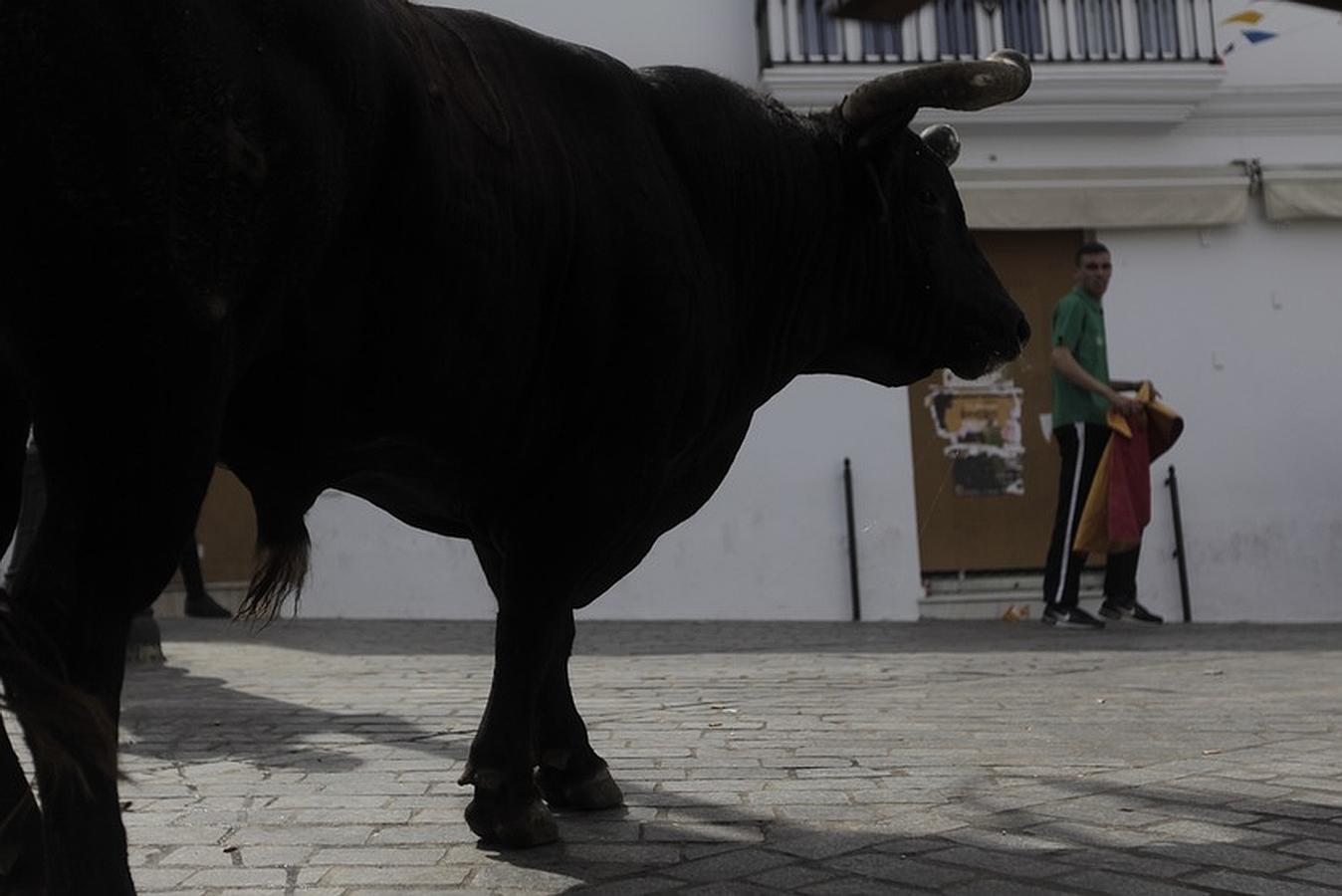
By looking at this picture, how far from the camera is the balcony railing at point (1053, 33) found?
16.3 metres

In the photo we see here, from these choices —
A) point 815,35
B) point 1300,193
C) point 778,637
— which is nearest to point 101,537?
point 778,637

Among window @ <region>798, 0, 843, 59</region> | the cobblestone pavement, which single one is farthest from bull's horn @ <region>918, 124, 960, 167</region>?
window @ <region>798, 0, 843, 59</region>

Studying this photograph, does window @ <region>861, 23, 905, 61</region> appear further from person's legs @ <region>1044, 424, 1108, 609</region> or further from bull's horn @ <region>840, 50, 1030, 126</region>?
bull's horn @ <region>840, 50, 1030, 126</region>

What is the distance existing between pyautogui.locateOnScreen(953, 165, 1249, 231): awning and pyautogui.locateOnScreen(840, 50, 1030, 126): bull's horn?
36.2ft

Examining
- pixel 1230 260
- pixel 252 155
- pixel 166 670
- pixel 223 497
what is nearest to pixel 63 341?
pixel 252 155

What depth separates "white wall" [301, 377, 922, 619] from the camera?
15461 mm

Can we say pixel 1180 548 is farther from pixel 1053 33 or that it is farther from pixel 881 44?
pixel 881 44

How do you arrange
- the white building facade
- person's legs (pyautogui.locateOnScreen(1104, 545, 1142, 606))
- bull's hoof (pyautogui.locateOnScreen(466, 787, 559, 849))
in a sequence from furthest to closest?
the white building facade → person's legs (pyautogui.locateOnScreen(1104, 545, 1142, 606)) → bull's hoof (pyautogui.locateOnScreen(466, 787, 559, 849))

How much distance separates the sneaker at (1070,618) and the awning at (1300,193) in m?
6.71

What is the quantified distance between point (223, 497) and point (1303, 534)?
9.83m

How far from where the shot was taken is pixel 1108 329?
1609 centimetres

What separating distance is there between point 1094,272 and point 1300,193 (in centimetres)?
638

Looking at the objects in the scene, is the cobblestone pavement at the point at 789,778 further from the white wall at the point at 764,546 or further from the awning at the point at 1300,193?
the awning at the point at 1300,193

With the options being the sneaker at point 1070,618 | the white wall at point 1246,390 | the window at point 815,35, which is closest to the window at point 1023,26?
the window at point 815,35
